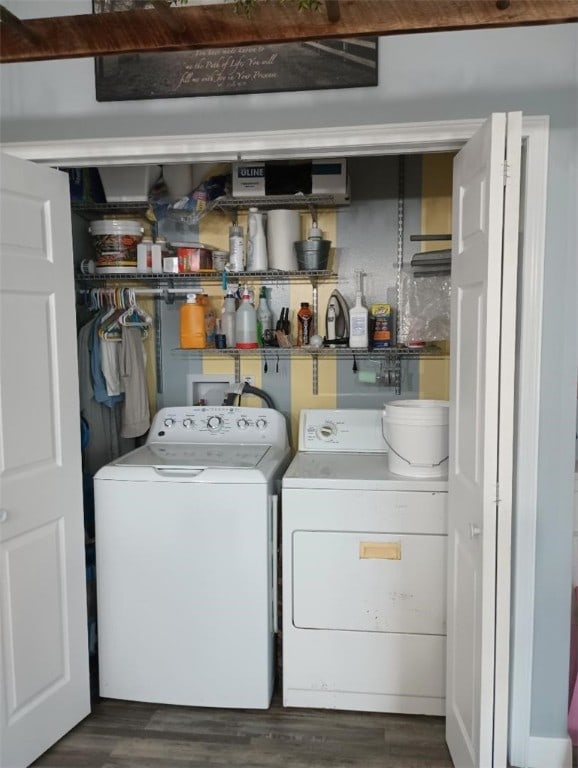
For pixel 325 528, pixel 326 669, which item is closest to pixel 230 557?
pixel 325 528

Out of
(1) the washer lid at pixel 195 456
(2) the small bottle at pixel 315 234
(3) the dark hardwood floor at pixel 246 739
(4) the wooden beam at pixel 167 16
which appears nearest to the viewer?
(4) the wooden beam at pixel 167 16

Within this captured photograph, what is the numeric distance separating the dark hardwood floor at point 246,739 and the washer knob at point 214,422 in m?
1.18

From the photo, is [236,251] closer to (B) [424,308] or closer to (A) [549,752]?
(B) [424,308]

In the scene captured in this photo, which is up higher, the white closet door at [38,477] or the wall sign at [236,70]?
the wall sign at [236,70]

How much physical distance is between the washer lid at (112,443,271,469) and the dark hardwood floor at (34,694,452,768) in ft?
3.15

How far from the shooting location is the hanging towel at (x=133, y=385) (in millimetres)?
2848

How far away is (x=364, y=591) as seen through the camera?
2.30 metres

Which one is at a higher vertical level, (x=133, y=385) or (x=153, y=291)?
(x=153, y=291)

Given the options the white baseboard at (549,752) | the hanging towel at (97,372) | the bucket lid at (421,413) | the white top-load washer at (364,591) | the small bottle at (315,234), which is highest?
the small bottle at (315,234)

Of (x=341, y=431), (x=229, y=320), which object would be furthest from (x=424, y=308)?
(x=229, y=320)

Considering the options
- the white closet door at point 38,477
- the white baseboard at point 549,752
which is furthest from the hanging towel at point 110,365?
the white baseboard at point 549,752

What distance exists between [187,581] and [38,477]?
0.70 meters

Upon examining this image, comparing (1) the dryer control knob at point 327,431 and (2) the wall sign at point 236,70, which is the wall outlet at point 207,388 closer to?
(1) the dryer control knob at point 327,431

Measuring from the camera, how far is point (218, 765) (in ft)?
6.93
